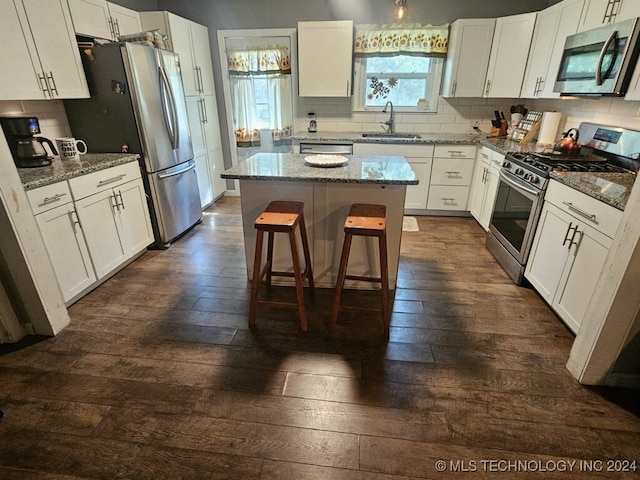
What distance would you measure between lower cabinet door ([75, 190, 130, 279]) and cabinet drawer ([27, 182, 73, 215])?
12 cm

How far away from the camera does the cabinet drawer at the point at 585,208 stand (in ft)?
5.57

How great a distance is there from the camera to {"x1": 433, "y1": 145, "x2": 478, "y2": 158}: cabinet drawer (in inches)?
145

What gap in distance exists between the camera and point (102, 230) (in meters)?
2.55

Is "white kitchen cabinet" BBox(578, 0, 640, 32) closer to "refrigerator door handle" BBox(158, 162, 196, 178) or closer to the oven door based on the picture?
the oven door

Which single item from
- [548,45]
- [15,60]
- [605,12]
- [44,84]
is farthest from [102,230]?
[548,45]

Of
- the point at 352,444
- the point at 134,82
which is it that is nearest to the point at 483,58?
the point at 134,82

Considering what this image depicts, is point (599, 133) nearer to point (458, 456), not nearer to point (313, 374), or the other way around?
point (458, 456)

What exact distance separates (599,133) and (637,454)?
7.46ft

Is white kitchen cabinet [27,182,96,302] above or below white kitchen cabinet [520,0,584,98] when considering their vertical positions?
below

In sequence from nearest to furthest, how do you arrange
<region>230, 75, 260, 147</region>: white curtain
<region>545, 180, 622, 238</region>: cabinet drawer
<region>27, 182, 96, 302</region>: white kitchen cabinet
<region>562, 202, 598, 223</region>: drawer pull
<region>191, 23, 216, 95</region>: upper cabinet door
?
<region>545, 180, 622, 238</region>: cabinet drawer, <region>562, 202, 598, 223</region>: drawer pull, <region>27, 182, 96, 302</region>: white kitchen cabinet, <region>191, 23, 216, 95</region>: upper cabinet door, <region>230, 75, 260, 147</region>: white curtain

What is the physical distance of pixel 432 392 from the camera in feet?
5.51

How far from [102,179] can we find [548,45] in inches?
157

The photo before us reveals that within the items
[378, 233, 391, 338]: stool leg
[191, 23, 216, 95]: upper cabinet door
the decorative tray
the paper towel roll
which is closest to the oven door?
the paper towel roll

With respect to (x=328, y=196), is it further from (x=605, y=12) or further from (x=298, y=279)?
(x=605, y=12)
